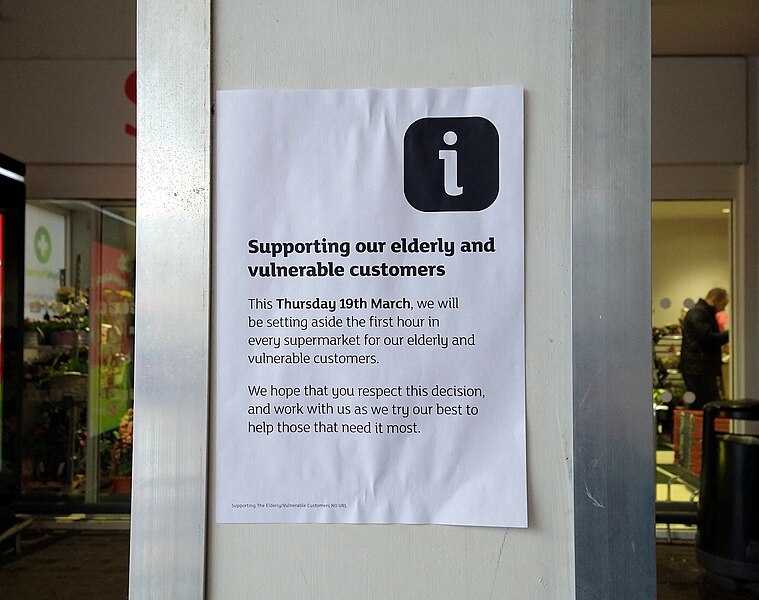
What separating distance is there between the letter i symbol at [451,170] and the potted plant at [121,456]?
20.1 ft

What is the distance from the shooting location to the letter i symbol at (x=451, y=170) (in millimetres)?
1289

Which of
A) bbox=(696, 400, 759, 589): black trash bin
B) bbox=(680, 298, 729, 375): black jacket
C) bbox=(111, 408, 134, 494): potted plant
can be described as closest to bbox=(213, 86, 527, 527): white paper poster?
bbox=(696, 400, 759, 589): black trash bin

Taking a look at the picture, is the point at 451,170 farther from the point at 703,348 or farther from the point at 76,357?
the point at 703,348

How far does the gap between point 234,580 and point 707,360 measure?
6.51m

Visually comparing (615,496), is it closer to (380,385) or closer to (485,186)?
(380,385)

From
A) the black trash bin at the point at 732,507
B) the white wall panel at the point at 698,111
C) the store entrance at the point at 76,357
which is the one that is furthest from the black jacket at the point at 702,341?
the store entrance at the point at 76,357

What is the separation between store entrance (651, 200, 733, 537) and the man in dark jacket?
0.05 metres

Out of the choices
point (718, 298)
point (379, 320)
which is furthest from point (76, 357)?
point (379, 320)

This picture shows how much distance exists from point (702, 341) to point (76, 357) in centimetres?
555

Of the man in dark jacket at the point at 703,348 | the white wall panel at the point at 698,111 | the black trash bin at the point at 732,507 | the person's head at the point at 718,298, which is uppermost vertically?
the white wall panel at the point at 698,111

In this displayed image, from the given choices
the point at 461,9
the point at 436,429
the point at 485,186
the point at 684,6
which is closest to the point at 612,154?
the point at 485,186

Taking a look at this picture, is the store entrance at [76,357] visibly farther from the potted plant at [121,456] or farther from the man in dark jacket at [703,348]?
the man in dark jacket at [703,348]

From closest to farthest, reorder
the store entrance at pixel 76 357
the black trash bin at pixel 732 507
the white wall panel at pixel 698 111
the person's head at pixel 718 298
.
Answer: the black trash bin at pixel 732 507 < the white wall panel at pixel 698 111 < the store entrance at pixel 76 357 < the person's head at pixel 718 298

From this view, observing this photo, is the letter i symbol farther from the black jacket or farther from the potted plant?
the black jacket
